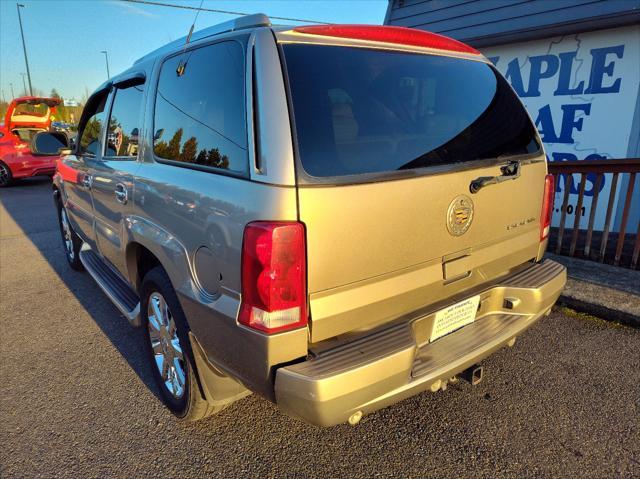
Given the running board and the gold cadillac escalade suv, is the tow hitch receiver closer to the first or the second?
the gold cadillac escalade suv

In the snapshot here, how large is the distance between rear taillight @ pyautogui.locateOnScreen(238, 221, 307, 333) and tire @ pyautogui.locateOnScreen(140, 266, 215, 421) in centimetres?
66

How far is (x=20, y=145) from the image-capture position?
11484 millimetres

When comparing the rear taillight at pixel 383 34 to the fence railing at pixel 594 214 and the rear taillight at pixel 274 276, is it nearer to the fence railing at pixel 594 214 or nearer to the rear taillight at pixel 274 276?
the rear taillight at pixel 274 276

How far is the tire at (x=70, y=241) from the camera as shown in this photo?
185 inches

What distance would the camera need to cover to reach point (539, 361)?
2.93 meters

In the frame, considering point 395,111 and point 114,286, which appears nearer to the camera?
point 395,111

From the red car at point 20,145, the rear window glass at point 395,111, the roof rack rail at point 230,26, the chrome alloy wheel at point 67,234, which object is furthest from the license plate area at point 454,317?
the red car at point 20,145

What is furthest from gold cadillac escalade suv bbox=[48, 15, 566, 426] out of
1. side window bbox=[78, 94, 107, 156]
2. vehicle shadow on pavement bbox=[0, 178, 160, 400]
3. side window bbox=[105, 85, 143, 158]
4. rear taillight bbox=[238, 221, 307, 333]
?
side window bbox=[78, 94, 107, 156]

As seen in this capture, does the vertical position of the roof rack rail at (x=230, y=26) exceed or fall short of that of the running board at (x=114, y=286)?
it exceeds it

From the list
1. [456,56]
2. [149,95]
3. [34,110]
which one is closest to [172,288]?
[149,95]

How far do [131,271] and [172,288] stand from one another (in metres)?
0.67

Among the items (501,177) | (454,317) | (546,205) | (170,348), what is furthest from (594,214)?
(170,348)

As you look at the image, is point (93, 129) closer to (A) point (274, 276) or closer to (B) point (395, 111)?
(B) point (395, 111)

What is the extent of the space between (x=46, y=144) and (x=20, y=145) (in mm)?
9074
